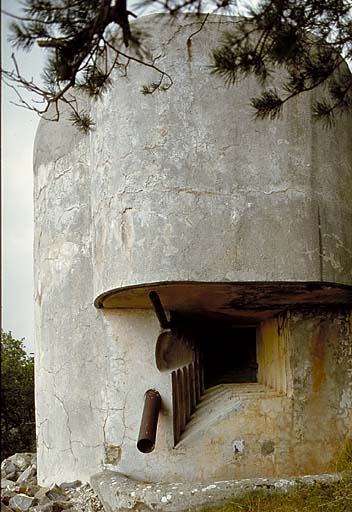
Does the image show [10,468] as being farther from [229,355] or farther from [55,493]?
[229,355]

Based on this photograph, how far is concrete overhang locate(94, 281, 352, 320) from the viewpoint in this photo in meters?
5.71

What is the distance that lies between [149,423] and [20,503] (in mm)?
1136

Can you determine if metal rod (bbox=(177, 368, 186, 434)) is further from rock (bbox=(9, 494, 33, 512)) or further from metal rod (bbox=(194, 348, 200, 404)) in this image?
rock (bbox=(9, 494, 33, 512))

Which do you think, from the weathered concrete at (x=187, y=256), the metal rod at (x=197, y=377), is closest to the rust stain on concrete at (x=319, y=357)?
the weathered concrete at (x=187, y=256)

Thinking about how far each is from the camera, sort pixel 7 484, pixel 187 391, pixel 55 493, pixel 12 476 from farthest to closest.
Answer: pixel 12 476
pixel 7 484
pixel 187 391
pixel 55 493

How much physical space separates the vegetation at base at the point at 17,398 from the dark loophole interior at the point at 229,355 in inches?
115

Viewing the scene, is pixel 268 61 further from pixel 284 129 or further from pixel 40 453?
pixel 40 453

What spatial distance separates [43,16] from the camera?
340 cm

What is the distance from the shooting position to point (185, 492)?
5539mm

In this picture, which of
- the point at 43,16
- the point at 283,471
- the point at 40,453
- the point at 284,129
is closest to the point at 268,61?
the point at 43,16

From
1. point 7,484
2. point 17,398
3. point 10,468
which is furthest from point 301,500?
point 17,398

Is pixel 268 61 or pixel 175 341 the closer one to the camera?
pixel 268 61

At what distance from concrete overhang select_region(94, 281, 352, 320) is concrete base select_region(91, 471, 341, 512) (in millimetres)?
1348

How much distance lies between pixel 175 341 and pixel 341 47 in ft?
10.8
